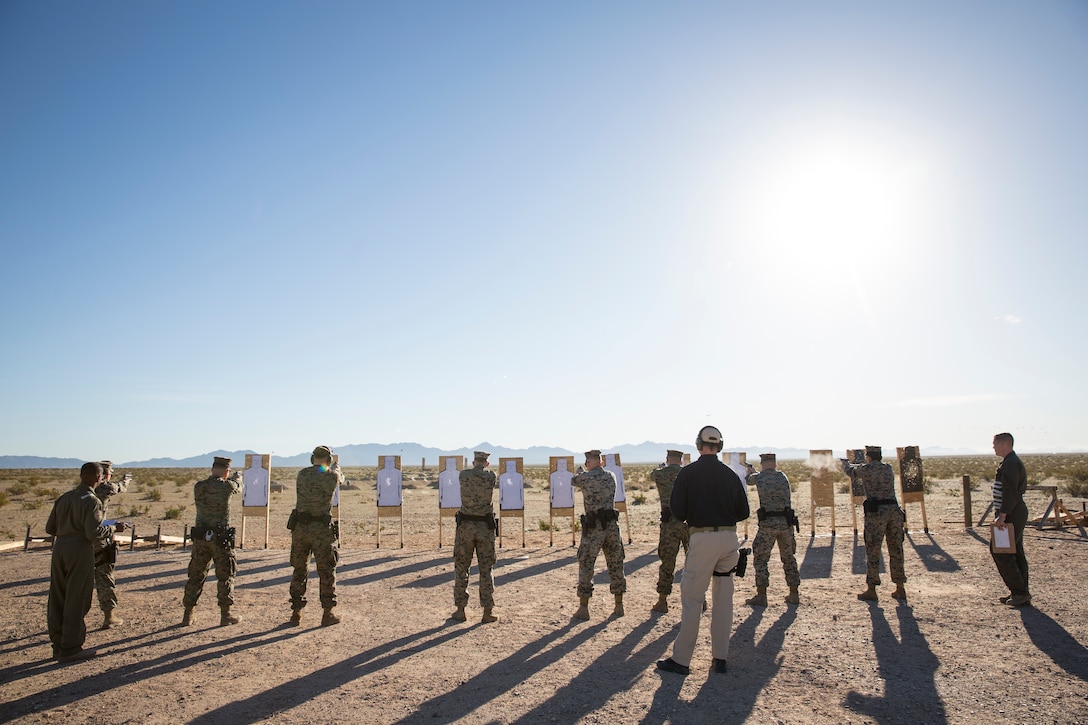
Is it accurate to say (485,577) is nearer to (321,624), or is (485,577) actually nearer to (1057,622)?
(321,624)

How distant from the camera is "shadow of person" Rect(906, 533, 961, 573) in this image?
10.9m

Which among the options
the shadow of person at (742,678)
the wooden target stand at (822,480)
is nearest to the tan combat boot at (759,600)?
the shadow of person at (742,678)

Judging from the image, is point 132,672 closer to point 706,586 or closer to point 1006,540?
point 706,586

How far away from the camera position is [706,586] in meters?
5.86

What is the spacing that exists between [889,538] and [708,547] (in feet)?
15.8

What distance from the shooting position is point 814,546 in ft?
46.2

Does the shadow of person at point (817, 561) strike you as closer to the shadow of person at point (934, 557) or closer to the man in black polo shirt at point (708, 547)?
the shadow of person at point (934, 557)

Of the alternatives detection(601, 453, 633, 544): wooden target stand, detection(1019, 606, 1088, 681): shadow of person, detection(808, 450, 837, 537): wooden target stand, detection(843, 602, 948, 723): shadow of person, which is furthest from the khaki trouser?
detection(808, 450, 837, 537): wooden target stand

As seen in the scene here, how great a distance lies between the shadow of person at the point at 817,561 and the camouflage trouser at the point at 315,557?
26.7 feet

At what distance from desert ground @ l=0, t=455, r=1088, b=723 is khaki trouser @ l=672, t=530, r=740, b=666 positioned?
33 cm

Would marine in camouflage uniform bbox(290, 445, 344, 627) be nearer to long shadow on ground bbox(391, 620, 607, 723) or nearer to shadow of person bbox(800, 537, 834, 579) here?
long shadow on ground bbox(391, 620, 607, 723)

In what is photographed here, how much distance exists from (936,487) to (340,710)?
34136mm

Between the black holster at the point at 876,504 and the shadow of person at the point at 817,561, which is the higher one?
the black holster at the point at 876,504

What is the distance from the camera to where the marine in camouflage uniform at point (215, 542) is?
7770 millimetres
